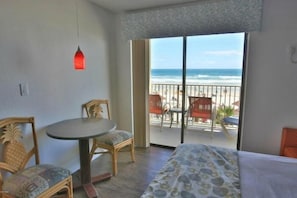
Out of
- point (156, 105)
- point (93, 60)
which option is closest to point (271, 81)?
point (156, 105)

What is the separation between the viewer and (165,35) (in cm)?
288

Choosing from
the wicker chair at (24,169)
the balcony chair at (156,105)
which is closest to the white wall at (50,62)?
the wicker chair at (24,169)

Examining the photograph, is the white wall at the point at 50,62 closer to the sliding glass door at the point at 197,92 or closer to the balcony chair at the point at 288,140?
the sliding glass door at the point at 197,92

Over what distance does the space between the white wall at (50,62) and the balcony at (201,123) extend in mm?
1326

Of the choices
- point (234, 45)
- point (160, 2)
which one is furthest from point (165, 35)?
point (234, 45)

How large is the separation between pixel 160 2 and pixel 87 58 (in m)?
1.31

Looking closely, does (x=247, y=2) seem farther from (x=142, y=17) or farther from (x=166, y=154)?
(x=166, y=154)

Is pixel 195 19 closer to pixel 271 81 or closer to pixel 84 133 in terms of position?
pixel 271 81

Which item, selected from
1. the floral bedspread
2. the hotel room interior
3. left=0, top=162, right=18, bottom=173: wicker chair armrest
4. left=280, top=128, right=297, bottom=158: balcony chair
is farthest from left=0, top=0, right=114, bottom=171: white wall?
left=280, top=128, right=297, bottom=158: balcony chair

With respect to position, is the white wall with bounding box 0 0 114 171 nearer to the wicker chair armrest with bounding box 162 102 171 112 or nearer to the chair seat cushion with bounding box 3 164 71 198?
the chair seat cushion with bounding box 3 164 71 198

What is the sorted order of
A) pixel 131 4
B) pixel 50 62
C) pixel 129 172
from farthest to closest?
1. pixel 131 4
2. pixel 129 172
3. pixel 50 62

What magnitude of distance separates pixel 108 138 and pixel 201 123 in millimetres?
2337

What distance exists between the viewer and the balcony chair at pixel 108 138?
249cm

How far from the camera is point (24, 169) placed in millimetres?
1725
